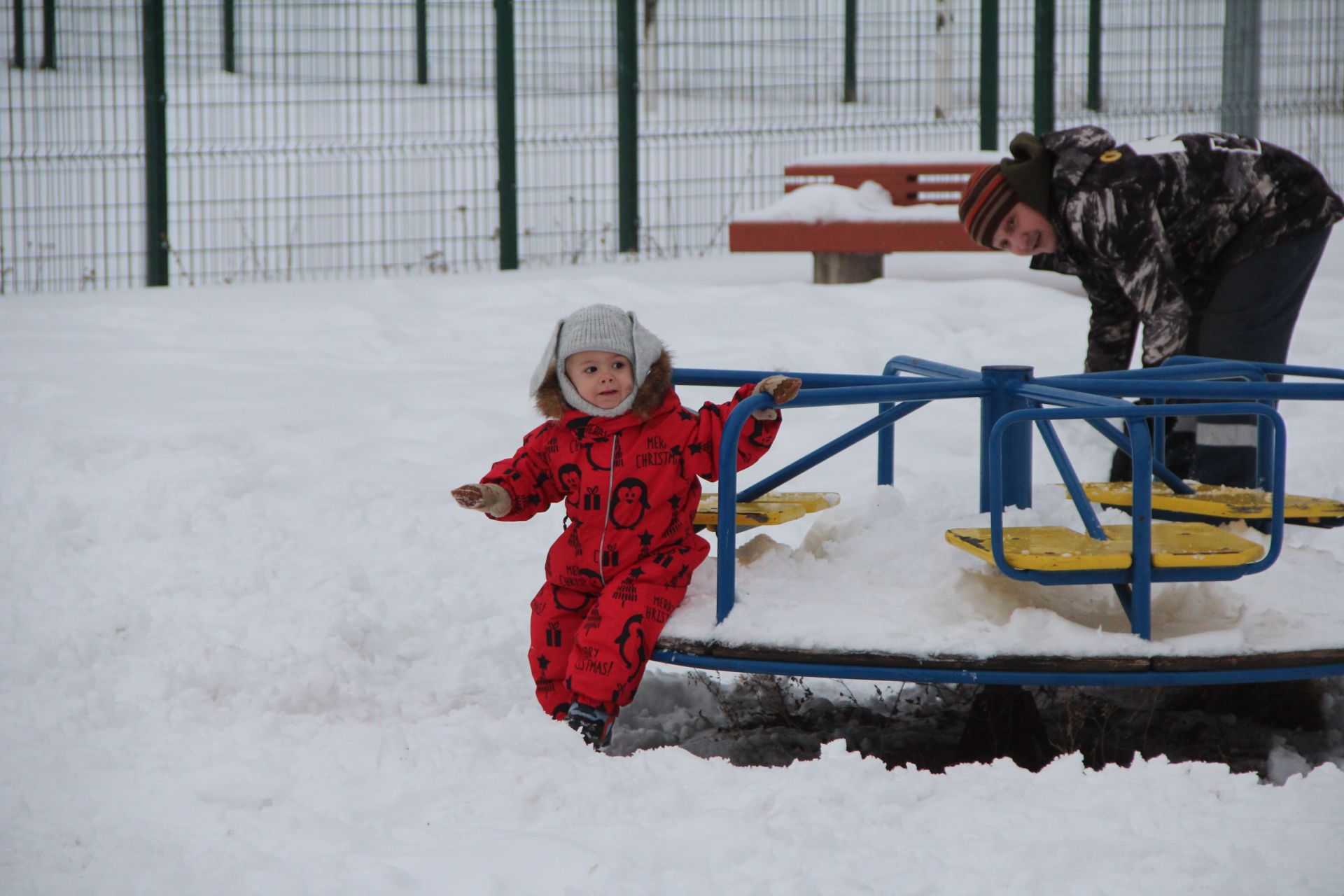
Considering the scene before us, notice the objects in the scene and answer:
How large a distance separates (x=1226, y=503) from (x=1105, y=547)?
73 cm

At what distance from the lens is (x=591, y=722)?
2990mm

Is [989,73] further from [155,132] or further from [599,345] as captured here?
[599,345]

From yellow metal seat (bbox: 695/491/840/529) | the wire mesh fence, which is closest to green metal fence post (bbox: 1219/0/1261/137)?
the wire mesh fence

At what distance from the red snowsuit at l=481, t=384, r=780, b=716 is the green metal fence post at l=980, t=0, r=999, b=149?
23.8 feet

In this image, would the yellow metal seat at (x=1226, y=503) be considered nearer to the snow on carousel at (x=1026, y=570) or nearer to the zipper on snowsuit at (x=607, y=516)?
the snow on carousel at (x=1026, y=570)

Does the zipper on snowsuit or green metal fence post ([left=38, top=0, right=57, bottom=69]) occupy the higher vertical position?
green metal fence post ([left=38, top=0, right=57, bottom=69])

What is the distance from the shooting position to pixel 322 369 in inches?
259

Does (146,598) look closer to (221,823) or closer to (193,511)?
(193,511)

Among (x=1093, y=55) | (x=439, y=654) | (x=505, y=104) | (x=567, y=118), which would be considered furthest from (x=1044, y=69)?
(x=439, y=654)

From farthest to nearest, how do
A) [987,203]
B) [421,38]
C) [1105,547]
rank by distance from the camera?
[421,38] → [987,203] → [1105,547]

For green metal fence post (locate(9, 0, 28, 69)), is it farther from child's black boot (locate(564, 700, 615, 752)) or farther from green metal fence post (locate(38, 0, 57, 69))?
child's black boot (locate(564, 700, 615, 752))

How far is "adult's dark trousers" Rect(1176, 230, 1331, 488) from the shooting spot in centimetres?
413

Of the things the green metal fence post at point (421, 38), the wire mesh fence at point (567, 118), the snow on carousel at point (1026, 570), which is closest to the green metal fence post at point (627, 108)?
the wire mesh fence at point (567, 118)

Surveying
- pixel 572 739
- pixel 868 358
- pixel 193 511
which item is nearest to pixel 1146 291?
pixel 572 739
